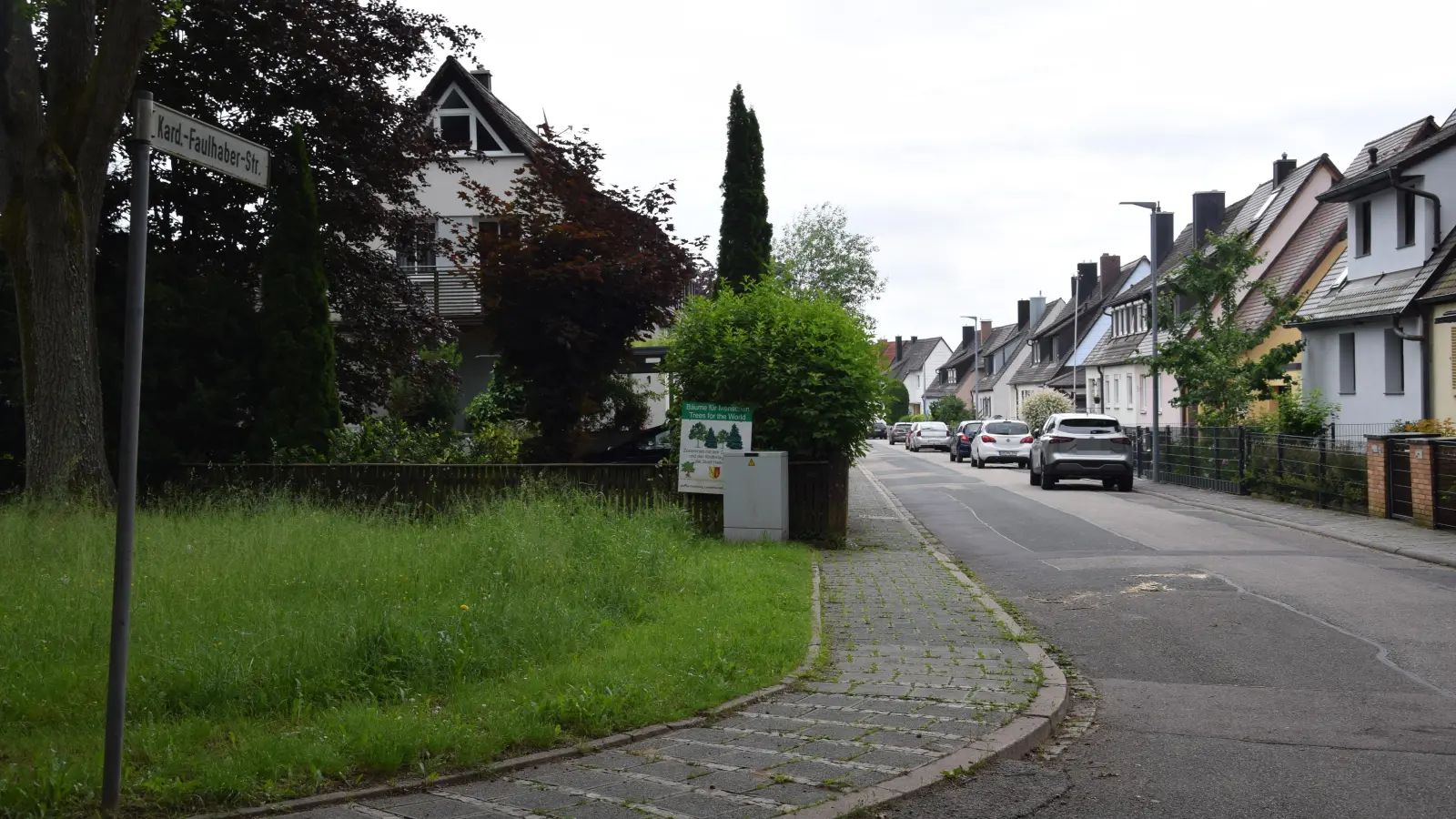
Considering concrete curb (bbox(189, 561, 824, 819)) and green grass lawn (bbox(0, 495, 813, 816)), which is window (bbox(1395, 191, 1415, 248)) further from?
concrete curb (bbox(189, 561, 824, 819))

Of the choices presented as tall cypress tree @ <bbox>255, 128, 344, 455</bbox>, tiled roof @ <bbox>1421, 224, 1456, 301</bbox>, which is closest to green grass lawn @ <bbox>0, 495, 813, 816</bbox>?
tall cypress tree @ <bbox>255, 128, 344, 455</bbox>

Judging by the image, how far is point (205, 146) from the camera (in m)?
5.19

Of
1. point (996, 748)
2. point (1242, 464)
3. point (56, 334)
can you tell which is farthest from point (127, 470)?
point (1242, 464)

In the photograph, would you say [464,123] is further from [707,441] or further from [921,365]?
[921,365]

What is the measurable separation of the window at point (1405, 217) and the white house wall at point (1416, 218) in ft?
0.46

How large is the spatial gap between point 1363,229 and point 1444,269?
4771 mm

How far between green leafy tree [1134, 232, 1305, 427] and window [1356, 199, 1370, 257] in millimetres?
2119

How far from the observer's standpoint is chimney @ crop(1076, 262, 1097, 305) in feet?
274

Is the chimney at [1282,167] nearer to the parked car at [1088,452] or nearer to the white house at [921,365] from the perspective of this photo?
Answer: the parked car at [1088,452]

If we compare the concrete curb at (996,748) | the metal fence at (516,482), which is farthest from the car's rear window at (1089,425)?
the concrete curb at (996,748)

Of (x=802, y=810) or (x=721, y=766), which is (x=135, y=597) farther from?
(x=802, y=810)

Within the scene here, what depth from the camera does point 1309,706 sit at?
729cm

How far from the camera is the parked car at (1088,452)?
29828mm

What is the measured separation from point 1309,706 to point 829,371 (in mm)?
9725
